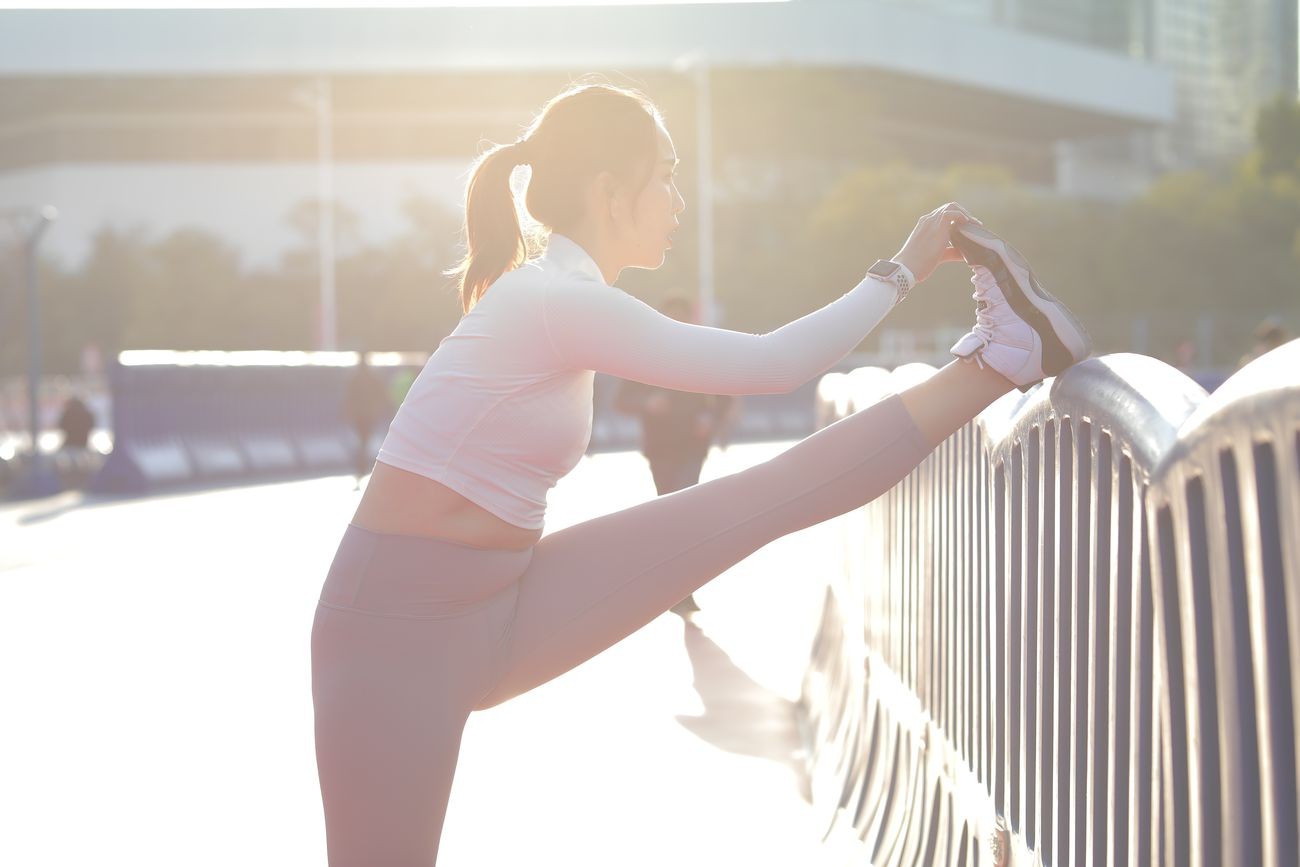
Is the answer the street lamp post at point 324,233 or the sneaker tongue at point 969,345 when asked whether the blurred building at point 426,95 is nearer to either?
the street lamp post at point 324,233

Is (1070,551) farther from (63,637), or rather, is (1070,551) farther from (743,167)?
(743,167)

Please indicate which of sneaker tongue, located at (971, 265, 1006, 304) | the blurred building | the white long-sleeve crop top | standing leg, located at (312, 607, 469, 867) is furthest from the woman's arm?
the blurred building

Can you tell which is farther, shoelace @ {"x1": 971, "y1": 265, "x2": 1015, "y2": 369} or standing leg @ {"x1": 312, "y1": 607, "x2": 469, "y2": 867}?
shoelace @ {"x1": 971, "y1": 265, "x2": 1015, "y2": 369}

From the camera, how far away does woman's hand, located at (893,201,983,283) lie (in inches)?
127

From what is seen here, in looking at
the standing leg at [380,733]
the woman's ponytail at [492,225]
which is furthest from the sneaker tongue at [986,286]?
the standing leg at [380,733]

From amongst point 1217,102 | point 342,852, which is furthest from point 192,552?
point 1217,102

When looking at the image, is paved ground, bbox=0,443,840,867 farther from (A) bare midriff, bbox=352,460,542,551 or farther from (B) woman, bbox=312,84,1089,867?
(A) bare midriff, bbox=352,460,542,551

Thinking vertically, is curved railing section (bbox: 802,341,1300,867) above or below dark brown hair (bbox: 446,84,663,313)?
below

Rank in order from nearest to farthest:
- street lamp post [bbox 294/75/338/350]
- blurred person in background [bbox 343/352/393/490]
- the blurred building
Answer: blurred person in background [bbox 343/352/393/490]
street lamp post [bbox 294/75/338/350]
the blurred building

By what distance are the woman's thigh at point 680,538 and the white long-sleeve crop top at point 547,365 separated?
132 millimetres

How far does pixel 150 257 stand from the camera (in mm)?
72062

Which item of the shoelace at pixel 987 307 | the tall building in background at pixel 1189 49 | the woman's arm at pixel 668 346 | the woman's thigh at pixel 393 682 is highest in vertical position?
the tall building in background at pixel 1189 49

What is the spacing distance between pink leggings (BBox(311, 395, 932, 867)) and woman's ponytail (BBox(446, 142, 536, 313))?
0.51 m

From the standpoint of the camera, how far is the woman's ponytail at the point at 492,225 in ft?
11.0
